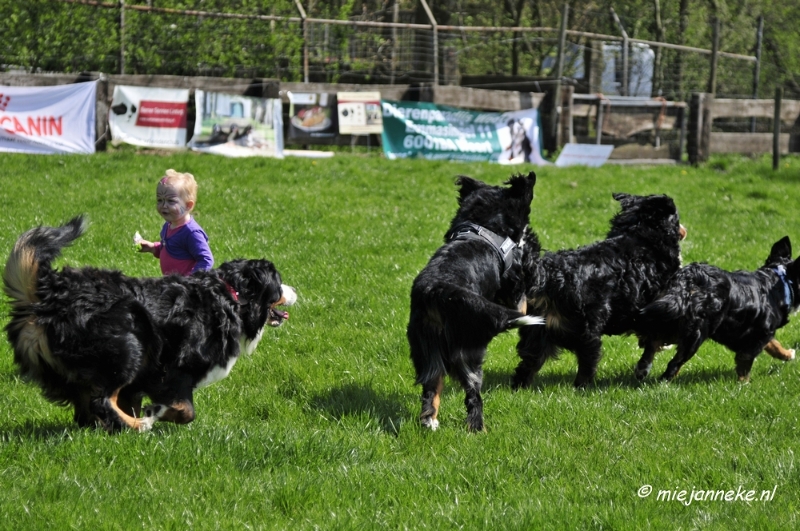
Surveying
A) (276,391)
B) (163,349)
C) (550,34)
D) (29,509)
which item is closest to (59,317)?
(163,349)

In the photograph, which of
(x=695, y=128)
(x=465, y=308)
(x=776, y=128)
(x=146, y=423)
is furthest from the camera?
(x=695, y=128)

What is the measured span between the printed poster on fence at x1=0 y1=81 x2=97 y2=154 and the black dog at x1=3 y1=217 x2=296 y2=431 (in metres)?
10.1

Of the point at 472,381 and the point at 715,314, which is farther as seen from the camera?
the point at 715,314

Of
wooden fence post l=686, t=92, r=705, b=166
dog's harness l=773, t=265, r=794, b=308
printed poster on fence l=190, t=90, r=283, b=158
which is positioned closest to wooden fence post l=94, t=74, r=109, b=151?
printed poster on fence l=190, t=90, r=283, b=158

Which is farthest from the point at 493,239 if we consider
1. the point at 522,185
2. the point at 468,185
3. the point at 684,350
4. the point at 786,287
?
the point at 786,287

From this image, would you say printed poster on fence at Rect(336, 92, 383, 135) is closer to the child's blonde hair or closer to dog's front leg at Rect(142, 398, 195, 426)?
the child's blonde hair

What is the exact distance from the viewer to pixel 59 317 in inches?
179

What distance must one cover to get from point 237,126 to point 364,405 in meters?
10.4

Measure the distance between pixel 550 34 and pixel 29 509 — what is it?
2144 cm

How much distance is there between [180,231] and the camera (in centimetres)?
621

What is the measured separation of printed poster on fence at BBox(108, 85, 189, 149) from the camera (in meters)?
14.9

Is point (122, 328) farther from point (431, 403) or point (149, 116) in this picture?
point (149, 116)

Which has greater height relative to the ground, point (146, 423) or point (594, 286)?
point (594, 286)

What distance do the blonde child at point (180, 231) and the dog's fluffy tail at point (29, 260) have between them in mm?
1444
